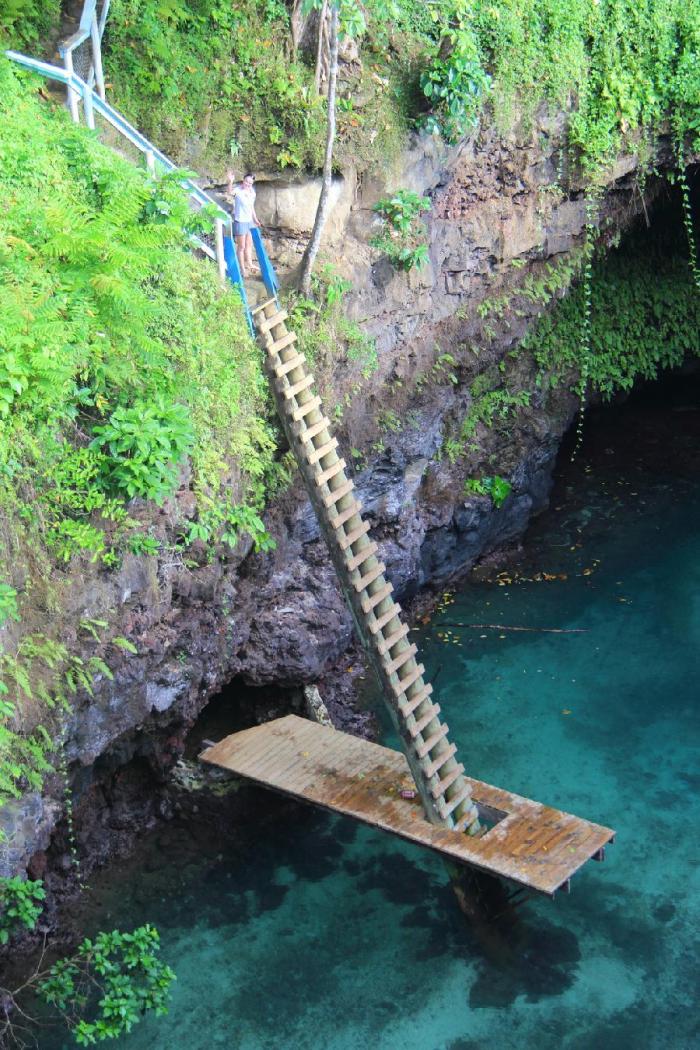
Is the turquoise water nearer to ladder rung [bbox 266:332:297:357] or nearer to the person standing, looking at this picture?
ladder rung [bbox 266:332:297:357]

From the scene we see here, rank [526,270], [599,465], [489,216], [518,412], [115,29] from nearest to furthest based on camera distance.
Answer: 1. [115,29]
2. [489,216]
3. [526,270]
4. [518,412]
5. [599,465]

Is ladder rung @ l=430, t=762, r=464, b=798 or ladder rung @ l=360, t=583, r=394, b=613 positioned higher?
ladder rung @ l=360, t=583, r=394, b=613

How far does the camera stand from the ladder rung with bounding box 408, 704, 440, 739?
10.5 meters

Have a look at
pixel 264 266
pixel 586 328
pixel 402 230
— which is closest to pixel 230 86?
pixel 264 266

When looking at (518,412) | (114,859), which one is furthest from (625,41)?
(114,859)

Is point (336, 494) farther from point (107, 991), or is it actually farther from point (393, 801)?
point (107, 991)

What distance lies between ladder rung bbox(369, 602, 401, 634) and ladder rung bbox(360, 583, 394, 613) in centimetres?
12

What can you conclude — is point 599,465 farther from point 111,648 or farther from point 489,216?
point 111,648

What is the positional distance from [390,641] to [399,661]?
0.21 m

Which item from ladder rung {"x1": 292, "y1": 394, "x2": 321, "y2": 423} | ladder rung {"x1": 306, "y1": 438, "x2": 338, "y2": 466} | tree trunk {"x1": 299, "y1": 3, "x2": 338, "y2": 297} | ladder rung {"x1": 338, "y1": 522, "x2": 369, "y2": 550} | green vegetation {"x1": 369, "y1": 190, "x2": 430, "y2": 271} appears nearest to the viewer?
ladder rung {"x1": 338, "y1": 522, "x2": 369, "y2": 550}

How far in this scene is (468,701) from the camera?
46.1 feet

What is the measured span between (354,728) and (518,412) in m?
5.68

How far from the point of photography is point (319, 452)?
36.0 ft

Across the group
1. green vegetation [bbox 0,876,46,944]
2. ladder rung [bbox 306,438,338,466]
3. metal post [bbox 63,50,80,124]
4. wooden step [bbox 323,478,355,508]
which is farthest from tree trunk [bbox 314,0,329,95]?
green vegetation [bbox 0,876,46,944]
